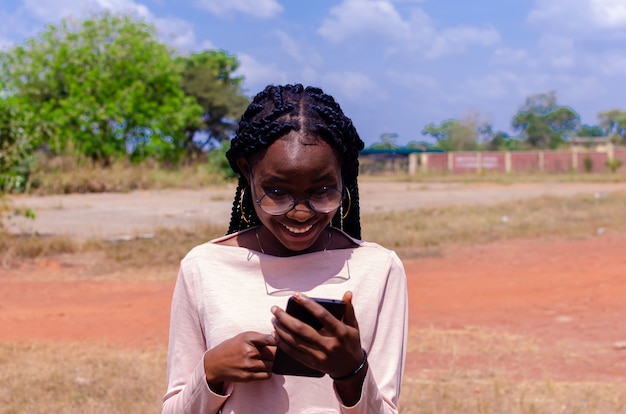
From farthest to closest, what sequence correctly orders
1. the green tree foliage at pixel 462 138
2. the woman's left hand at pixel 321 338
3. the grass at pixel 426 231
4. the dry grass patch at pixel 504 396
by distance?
the green tree foliage at pixel 462 138 < the grass at pixel 426 231 < the dry grass patch at pixel 504 396 < the woman's left hand at pixel 321 338

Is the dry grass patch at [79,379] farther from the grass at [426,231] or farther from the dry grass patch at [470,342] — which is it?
the grass at [426,231]

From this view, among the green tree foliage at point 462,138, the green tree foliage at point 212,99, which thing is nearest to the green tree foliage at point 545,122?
the green tree foliage at point 462,138

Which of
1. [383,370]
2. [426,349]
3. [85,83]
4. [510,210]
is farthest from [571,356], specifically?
[85,83]

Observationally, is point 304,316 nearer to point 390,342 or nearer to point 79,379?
point 390,342

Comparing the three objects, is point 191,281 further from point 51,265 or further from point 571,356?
point 51,265

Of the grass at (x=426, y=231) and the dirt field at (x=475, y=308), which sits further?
the grass at (x=426, y=231)

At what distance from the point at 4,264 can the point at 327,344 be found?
28.6 feet

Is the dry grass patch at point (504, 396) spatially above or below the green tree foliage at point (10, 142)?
below

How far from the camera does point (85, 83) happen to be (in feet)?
A: 83.3

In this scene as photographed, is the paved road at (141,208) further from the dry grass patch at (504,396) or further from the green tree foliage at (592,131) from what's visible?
the green tree foliage at (592,131)

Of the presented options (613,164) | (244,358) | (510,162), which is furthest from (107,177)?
(510,162)

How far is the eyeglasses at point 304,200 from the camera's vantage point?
5.84 ft

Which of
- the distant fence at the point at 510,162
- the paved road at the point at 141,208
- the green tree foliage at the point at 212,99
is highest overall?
the green tree foliage at the point at 212,99

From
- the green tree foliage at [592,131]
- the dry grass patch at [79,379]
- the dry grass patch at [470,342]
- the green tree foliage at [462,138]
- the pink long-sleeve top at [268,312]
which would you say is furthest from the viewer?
the green tree foliage at [592,131]
